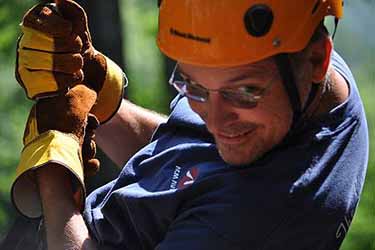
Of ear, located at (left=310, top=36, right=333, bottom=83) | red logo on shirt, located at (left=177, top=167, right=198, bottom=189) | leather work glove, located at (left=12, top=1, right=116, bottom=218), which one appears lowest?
red logo on shirt, located at (left=177, top=167, right=198, bottom=189)

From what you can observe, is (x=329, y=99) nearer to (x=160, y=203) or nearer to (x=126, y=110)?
(x=160, y=203)

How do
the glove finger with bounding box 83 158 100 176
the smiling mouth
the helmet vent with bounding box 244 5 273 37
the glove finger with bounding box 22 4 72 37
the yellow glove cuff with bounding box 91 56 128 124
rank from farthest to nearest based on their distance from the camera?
1. the yellow glove cuff with bounding box 91 56 128 124
2. the glove finger with bounding box 83 158 100 176
3. the glove finger with bounding box 22 4 72 37
4. the smiling mouth
5. the helmet vent with bounding box 244 5 273 37

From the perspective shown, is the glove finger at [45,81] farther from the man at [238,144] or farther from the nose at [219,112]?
the nose at [219,112]

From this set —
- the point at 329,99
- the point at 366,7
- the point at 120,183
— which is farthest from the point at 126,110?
the point at 366,7

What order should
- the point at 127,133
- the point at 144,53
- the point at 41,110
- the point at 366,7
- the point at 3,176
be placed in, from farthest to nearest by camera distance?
the point at 144,53 < the point at 3,176 < the point at 366,7 < the point at 127,133 < the point at 41,110

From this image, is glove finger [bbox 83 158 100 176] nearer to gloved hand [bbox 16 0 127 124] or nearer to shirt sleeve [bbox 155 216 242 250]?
gloved hand [bbox 16 0 127 124]

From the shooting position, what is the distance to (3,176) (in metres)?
7.80

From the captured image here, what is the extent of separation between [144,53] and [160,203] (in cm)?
592

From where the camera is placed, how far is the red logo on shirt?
3074 mm

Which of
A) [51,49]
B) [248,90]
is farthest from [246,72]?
[51,49]

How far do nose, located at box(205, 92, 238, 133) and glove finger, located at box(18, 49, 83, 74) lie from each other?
1.48 ft

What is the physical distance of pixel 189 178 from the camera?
3098 mm

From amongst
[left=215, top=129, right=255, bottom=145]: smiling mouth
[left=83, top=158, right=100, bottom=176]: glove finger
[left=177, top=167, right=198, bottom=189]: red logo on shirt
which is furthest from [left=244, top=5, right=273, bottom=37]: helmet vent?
[left=83, top=158, right=100, bottom=176]: glove finger

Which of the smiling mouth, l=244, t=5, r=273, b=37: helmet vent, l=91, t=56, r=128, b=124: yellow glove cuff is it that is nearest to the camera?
l=244, t=5, r=273, b=37: helmet vent
